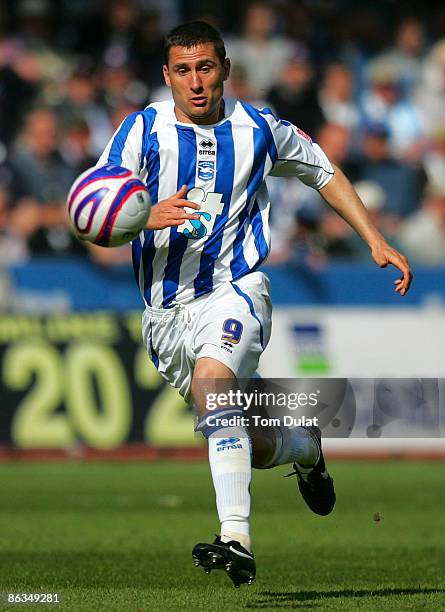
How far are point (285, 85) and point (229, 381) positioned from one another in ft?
37.1

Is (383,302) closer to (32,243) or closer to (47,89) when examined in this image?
(32,243)

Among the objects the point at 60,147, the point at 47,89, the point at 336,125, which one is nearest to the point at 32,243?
the point at 60,147

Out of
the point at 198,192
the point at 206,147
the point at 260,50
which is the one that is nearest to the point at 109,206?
the point at 198,192

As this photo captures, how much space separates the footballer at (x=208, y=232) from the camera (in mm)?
6043

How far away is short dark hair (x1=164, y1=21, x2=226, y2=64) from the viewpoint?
20.0ft

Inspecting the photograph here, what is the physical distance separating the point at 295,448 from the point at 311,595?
0.88m

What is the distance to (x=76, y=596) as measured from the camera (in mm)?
5910

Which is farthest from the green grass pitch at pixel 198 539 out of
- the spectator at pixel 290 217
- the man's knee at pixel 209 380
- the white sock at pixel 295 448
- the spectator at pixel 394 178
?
the spectator at pixel 394 178

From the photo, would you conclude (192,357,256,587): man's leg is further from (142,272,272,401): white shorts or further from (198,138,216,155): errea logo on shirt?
(198,138,216,155): errea logo on shirt

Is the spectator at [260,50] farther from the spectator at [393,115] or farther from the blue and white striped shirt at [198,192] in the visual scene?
the blue and white striped shirt at [198,192]

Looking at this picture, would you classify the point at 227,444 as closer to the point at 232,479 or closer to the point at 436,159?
the point at 232,479

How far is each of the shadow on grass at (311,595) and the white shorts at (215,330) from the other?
1.00 metres

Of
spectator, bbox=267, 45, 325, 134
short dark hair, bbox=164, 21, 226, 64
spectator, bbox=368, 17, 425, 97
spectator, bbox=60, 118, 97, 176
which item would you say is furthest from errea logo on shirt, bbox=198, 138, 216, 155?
spectator, bbox=368, 17, 425, 97

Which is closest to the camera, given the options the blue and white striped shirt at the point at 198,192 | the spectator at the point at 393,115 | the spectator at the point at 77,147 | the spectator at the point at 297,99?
the blue and white striped shirt at the point at 198,192
